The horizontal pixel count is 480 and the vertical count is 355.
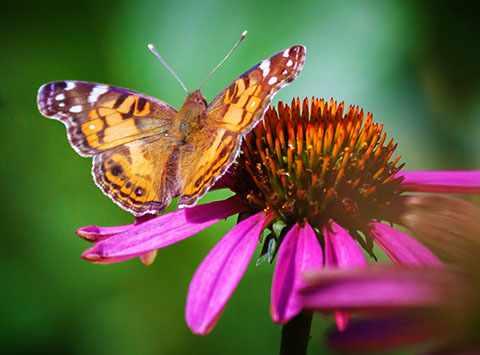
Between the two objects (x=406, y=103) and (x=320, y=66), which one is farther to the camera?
(x=320, y=66)

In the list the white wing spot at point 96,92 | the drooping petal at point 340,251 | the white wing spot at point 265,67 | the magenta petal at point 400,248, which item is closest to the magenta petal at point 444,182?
the magenta petal at point 400,248

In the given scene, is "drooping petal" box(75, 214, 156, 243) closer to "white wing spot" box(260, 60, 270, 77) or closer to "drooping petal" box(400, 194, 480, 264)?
"white wing spot" box(260, 60, 270, 77)

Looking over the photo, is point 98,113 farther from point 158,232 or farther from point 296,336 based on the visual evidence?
point 296,336

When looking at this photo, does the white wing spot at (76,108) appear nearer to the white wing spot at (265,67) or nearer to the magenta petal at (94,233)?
the magenta petal at (94,233)

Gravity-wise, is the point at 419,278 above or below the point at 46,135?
below

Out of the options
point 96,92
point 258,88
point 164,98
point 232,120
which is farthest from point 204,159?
point 164,98

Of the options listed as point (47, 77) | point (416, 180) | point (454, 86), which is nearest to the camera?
point (416, 180)

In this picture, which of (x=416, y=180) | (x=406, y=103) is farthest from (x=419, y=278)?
(x=406, y=103)

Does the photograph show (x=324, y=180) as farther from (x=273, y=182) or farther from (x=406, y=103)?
(x=406, y=103)
